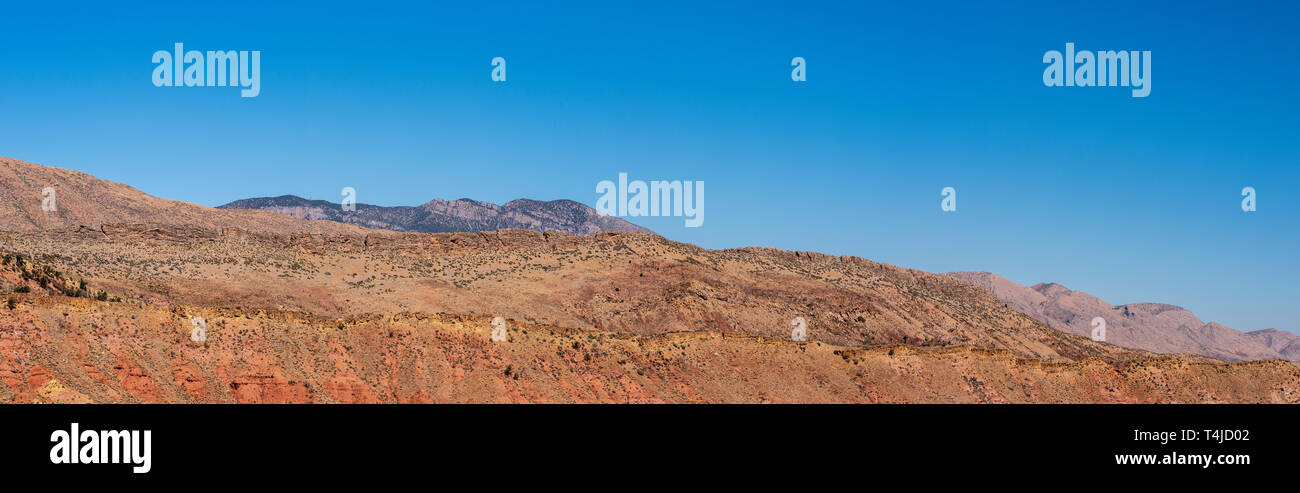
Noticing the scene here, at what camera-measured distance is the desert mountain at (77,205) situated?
123 meters

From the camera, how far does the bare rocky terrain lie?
42719 mm

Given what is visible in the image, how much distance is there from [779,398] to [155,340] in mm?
27570

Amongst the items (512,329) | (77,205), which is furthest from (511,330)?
(77,205)

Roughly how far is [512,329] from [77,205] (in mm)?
101535

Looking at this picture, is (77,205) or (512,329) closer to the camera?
(512,329)

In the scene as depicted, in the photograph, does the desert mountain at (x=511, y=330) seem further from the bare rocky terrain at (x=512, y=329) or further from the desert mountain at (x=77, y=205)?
the desert mountain at (x=77, y=205)

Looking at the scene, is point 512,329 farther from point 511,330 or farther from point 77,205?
point 77,205

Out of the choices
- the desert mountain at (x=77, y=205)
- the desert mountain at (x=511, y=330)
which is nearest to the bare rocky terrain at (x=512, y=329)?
the desert mountain at (x=511, y=330)

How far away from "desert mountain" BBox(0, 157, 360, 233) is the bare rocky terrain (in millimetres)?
45054

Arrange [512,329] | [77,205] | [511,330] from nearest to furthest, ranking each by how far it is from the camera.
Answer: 1. [511,330]
2. [512,329]
3. [77,205]

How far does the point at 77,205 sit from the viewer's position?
132250 mm
